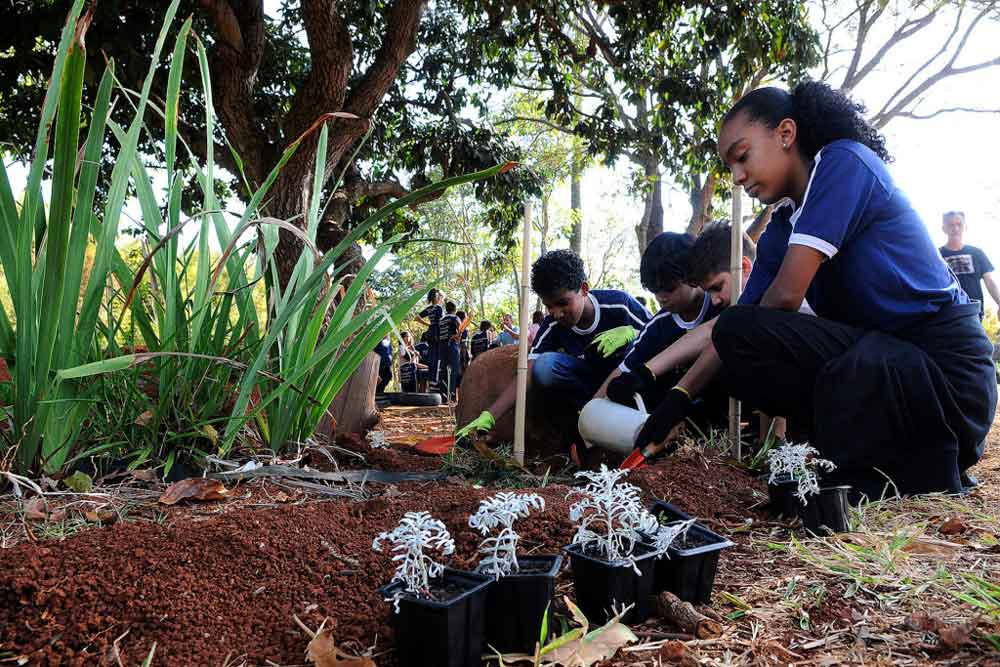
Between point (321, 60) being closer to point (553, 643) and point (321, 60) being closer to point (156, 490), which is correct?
point (156, 490)

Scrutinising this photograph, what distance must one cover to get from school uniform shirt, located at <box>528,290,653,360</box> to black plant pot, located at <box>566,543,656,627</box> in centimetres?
226

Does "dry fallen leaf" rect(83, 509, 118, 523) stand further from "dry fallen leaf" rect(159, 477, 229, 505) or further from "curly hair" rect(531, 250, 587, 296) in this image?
"curly hair" rect(531, 250, 587, 296)

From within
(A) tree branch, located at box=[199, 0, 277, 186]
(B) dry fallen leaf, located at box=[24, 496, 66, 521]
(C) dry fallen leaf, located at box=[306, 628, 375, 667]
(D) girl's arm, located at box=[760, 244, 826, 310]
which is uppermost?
(A) tree branch, located at box=[199, 0, 277, 186]

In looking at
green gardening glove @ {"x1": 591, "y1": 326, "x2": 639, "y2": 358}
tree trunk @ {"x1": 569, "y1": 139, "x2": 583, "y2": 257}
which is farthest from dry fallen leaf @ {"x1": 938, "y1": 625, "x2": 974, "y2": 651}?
tree trunk @ {"x1": 569, "y1": 139, "x2": 583, "y2": 257}

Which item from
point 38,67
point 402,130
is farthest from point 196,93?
point 402,130

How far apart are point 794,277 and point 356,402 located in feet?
4.93

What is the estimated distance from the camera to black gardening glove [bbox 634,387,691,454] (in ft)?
→ 6.77

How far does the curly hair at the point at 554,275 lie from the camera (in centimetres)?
316

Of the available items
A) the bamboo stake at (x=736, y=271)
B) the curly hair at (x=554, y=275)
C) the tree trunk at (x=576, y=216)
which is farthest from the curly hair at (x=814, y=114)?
the tree trunk at (x=576, y=216)

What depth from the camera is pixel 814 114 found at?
197cm

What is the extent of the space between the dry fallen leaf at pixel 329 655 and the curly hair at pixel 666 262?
2.13 m

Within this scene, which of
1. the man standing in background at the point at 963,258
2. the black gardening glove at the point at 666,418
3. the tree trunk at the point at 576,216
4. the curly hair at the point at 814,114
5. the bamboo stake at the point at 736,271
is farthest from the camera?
the tree trunk at the point at 576,216

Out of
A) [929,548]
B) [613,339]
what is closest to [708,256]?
[613,339]

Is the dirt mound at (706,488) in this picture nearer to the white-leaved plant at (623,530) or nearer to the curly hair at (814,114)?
the white-leaved plant at (623,530)
